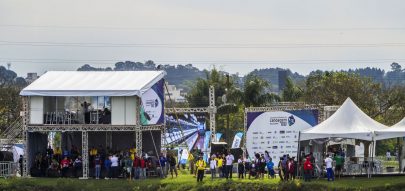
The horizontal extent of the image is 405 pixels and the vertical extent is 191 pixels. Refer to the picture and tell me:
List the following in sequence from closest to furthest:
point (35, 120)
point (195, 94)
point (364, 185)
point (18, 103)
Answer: point (364, 185)
point (35, 120)
point (18, 103)
point (195, 94)

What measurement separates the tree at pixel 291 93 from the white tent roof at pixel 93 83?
35.9 m

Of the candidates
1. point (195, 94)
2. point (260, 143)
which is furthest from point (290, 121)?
point (195, 94)

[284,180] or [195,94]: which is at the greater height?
[195,94]

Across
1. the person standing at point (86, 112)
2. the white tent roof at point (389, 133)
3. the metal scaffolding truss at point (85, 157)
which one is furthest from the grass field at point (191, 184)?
the person standing at point (86, 112)

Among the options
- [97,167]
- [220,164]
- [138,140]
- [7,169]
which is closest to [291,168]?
[220,164]

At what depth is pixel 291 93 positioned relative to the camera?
89.8 m

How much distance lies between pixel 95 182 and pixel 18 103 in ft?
126

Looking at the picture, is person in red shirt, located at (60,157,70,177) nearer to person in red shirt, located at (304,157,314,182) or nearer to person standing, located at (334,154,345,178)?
person in red shirt, located at (304,157,314,182)

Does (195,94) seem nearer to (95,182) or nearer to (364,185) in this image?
(95,182)

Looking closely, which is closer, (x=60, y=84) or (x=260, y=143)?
(x=60, y=84)

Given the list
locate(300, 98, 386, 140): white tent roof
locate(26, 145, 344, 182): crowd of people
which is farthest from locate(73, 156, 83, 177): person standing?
locate(300, 98, 386, 140): white tent roof

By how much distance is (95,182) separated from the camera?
4966cm

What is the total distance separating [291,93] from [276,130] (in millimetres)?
30231

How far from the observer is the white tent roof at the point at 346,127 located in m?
46.4
